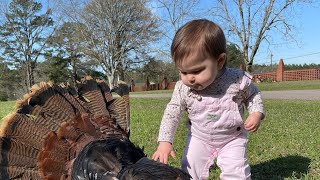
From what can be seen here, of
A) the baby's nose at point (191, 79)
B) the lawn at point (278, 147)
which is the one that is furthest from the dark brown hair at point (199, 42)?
the lawn at point (278, 147)

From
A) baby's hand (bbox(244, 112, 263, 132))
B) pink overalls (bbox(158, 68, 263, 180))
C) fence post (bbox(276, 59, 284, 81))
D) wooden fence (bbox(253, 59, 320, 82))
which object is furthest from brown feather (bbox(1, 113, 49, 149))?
fence post (bbox(276, 59, 284, 81))

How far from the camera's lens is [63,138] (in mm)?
2314

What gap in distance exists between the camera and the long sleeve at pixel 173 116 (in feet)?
9.74

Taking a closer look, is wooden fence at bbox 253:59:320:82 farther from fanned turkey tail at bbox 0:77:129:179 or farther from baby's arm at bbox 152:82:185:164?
fanned turkey tail at bbox 0:77:129:179

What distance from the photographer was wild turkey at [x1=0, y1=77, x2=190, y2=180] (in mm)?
2102

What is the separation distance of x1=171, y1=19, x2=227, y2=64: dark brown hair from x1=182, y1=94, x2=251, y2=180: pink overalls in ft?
1.57

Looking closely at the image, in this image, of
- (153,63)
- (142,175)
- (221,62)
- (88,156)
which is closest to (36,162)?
(88,156)

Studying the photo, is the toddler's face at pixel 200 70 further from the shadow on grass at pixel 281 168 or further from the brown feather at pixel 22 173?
the shadow on grass at pixel 281 168

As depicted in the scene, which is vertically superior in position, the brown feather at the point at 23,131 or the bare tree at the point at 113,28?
the bare tree at the point at 113,28

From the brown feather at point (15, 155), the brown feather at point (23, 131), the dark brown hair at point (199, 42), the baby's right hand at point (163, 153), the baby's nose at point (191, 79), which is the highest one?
the dark brown hair at point (199, 42)

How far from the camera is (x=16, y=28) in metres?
32.8

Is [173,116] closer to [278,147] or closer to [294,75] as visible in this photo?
[278,147]

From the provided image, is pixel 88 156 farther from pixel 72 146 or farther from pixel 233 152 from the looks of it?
pixel 233 152

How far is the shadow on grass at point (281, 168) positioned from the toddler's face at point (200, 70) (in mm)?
1497
